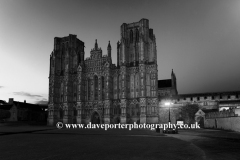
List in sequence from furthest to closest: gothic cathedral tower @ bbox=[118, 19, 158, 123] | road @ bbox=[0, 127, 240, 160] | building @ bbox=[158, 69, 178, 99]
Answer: building @ bbox=[158, 69, 178, 99] → gothic cathedral tower @ bbox=[118, 19, 158, 123] → road @ bbox=[0, 127, 240, 160]

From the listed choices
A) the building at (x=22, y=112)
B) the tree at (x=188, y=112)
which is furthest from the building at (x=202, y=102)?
the building at (x=22, y=112)

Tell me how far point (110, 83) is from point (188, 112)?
26680mm

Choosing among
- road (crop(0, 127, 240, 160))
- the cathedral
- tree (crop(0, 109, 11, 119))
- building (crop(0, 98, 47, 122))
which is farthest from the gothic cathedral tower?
tree (crop(0, 109, 11, 119))

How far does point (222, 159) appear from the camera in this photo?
46.2ft

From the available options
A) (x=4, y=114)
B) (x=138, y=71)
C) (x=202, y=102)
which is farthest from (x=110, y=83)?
(x=4, y=114)

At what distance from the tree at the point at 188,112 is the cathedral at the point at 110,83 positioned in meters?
8.64

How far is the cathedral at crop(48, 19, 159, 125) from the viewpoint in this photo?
7162 centimetres

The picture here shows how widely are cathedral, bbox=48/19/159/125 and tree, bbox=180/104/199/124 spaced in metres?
8.64

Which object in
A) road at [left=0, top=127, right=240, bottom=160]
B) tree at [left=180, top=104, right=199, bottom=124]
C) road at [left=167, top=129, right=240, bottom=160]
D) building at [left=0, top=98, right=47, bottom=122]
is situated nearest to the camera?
road at [left=167, top=129, right=240, bottom=160]

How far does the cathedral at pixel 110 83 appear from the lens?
71625 mm

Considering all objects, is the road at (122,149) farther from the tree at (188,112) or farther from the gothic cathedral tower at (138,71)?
the gothic cathedral tower at (138,71)

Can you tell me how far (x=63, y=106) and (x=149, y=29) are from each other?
41658 millimetres

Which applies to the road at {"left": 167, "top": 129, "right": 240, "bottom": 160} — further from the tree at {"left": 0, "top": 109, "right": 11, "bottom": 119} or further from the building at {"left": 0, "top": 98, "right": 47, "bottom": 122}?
the building at {"left": 0, "top": 98, "right": 47, "bottom": 122}

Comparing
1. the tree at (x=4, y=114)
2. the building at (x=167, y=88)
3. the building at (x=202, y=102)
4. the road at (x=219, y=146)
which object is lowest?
the road at (x=219, y=146)
